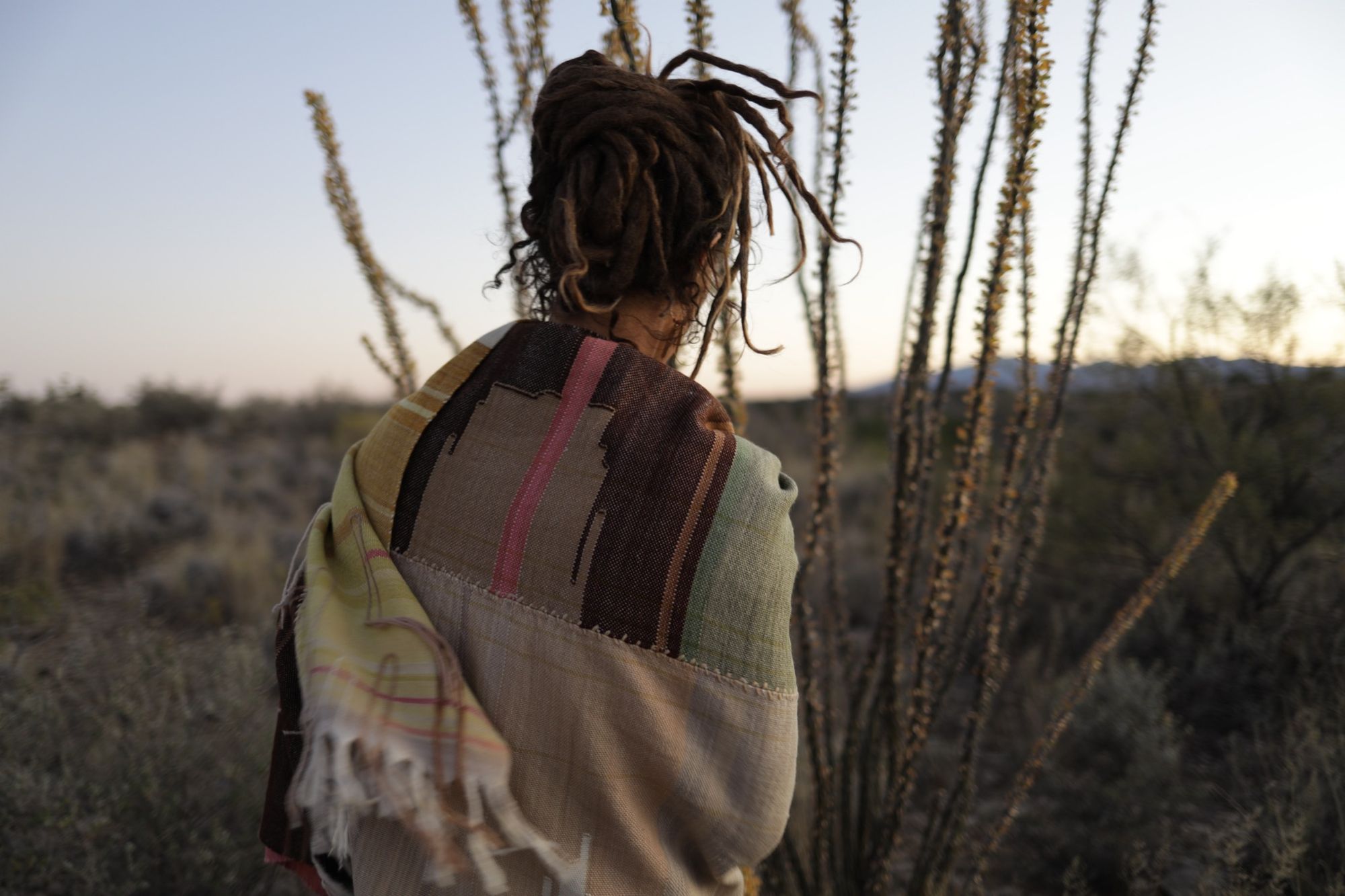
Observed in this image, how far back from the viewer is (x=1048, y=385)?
186cm

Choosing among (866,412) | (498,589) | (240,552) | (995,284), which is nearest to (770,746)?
(498,589)

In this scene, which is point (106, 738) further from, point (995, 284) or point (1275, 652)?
point (1275, 652)

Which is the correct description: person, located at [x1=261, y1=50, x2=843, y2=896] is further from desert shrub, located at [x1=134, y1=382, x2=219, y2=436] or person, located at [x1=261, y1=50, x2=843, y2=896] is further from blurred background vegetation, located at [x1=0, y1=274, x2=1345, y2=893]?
desert shrub, located at [x1=134, y1=382, x2=219, y2=436]

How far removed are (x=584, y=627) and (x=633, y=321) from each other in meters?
0.46

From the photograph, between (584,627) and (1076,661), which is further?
(1076,661)

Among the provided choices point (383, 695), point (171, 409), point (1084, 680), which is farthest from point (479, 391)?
point (171, 409)

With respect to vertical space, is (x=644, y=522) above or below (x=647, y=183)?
below

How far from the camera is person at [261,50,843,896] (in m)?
0.97

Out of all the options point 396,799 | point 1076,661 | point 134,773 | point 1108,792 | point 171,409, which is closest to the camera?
point 396,799

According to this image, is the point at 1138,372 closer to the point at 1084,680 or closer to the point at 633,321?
the point at 1084,680

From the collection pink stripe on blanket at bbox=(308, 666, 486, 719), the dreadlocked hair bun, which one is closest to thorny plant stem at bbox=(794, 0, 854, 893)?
the dreadlocked hair bun

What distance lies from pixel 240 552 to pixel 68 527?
5.20ft

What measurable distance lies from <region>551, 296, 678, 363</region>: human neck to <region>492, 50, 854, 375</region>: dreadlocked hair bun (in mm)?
13

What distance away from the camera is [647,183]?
1.04 metres
